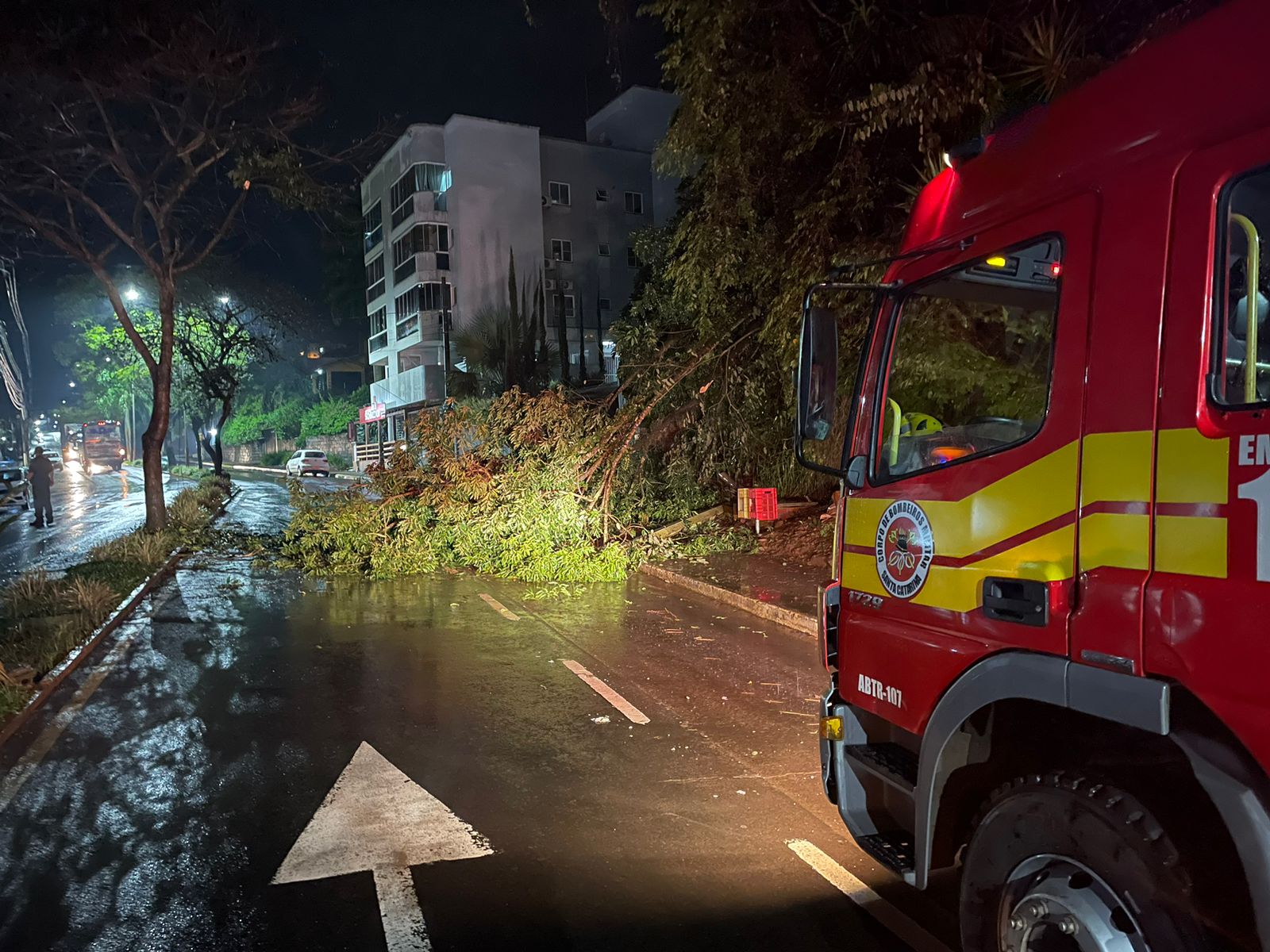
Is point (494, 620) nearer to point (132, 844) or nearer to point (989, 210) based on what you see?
point (132, 844)

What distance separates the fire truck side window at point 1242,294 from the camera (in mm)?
2086

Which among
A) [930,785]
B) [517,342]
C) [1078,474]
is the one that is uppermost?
[517,342]

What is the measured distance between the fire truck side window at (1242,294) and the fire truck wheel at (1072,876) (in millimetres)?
1074

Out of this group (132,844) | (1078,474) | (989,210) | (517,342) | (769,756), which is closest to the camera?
(1078,474)

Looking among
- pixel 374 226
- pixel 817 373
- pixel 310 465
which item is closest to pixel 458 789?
pixel 817 373

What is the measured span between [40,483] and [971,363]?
2287 centimetres

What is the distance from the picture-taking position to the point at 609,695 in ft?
22.5

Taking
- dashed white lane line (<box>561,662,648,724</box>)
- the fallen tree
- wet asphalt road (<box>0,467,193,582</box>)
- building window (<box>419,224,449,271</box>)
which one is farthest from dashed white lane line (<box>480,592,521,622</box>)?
building window (<box>419,224,449,271</box>)

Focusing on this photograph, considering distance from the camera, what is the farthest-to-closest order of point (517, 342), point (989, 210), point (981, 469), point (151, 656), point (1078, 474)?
point (517, 342) → point (151, 656) → point (989, 210) → point (981, 469) → point (1078, 474)

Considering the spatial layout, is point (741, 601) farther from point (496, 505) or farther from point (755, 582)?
point (496, 505)

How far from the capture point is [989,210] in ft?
9.53

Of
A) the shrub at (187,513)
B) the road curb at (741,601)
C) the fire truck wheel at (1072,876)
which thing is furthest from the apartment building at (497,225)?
the fire truck wheel at (1072,876)

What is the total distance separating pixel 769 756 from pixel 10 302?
25.5 metres

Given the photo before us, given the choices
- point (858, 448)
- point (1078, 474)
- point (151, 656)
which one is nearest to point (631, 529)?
point (151, 656)
